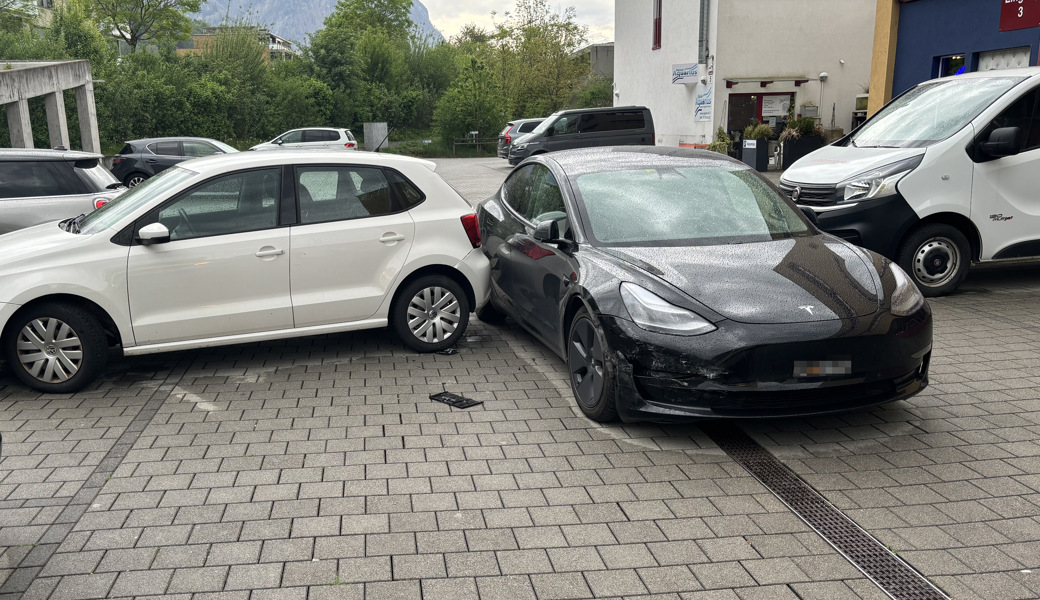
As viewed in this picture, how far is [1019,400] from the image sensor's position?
17.9 feet

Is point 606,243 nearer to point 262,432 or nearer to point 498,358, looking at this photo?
point 498,358

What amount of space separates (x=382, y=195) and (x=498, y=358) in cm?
156

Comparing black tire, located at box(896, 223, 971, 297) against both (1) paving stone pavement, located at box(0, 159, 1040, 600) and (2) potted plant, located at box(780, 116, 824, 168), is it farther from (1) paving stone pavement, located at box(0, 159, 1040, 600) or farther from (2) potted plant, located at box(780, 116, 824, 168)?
(2) potted plant, located at box(780, 116, 824, 168)

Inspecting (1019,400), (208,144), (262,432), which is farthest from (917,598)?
(208,144)

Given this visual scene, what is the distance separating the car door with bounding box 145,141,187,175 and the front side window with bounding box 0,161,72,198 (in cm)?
1334

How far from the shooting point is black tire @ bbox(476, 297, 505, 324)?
307 inches

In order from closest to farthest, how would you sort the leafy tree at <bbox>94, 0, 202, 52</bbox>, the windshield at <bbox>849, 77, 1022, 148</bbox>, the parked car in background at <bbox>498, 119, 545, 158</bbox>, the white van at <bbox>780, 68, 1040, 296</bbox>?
the white van at <bbox>780, 68, 1040, 296</bbox> < the windshield at <bbox>849, 77, 1022, 148</bbox> < the parked car in background at <bbox>498, 119, 545, 158</bbox> < the leafy tree at <bbox>94, 0, 202, 52</bbox>

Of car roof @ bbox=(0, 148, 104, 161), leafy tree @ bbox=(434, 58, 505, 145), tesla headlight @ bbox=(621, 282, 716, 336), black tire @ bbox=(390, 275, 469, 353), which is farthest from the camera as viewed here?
leafy tree @ bbox=(434, 58, 505, 145)

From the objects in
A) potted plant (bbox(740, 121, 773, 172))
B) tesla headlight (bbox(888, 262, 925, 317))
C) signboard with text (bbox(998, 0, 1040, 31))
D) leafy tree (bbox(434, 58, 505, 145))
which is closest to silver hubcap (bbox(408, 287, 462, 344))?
tesla headlight (bbox(888, 262, 925, 317))

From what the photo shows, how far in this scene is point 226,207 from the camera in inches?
248

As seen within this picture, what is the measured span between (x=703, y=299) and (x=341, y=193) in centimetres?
309

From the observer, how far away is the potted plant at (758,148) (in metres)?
24.3

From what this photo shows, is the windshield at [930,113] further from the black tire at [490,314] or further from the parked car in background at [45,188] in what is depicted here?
the parked car in background at [45,188]

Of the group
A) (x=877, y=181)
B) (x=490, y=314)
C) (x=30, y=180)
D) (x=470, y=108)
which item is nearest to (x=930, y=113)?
(x=877, y=181)
